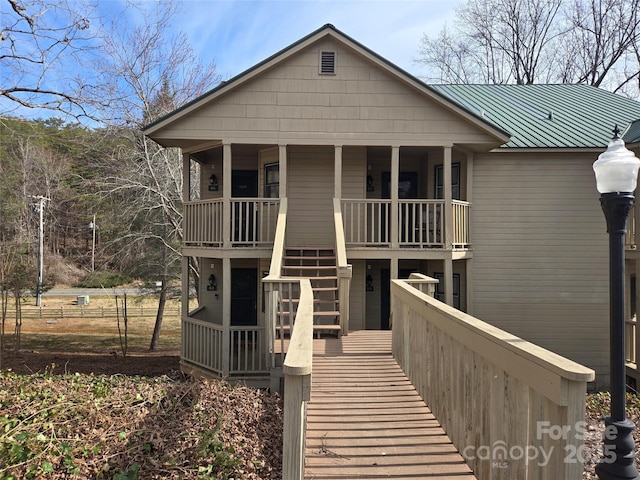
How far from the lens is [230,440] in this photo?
187 inches

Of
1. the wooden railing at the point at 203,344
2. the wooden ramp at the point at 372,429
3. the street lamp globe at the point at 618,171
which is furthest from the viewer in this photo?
the wooden railing at the point at 203,344

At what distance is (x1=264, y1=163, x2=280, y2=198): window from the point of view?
11234 mm

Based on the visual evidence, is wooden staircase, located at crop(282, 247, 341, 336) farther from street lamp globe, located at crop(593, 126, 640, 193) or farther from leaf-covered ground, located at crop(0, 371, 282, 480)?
street lamp globe, located at crop(593, 126, 640, 193)

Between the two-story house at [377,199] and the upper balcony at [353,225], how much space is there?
Result: 48 millimetres

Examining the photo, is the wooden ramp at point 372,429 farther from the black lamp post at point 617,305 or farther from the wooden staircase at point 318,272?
the wooden staircase at point 318,272

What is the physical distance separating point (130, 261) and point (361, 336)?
13.0m

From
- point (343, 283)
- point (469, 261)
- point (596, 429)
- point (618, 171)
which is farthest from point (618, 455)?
point (469, 261)

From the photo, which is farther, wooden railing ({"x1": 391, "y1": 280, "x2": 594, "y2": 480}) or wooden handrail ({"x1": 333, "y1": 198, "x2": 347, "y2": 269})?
wooden handrail ({"x1": 333, "y1": 198, "x2": 347, "y2": 269})

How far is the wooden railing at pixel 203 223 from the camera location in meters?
9.78

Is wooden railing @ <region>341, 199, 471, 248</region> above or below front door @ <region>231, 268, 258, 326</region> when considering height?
above

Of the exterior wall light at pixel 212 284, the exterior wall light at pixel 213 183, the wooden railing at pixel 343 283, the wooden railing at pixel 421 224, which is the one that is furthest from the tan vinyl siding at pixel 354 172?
the exterior wall light at pixel 212 284

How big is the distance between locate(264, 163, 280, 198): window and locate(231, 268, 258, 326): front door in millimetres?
2265

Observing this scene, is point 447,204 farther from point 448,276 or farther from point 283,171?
point 283,171

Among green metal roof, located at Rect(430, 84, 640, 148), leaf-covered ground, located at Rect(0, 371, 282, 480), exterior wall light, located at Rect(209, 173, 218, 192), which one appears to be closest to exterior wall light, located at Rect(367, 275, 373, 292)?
green metal roof, located at Rect(430, 84, 640, 148)
